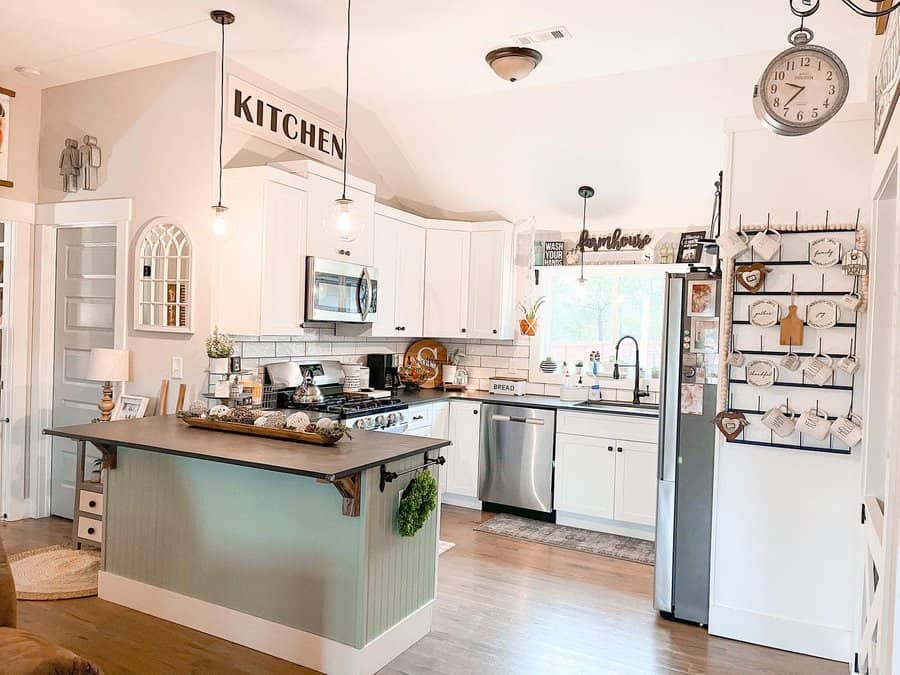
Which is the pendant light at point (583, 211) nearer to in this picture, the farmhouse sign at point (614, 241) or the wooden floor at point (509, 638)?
the farmhouse sign at point (614, 241)

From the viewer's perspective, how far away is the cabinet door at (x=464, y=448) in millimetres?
5363

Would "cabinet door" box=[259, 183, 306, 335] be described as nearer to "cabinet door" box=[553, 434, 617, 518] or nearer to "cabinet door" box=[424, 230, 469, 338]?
"cabinet door" box=[424, 230, 469, 338]

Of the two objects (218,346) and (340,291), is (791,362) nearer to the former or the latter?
(340,291)

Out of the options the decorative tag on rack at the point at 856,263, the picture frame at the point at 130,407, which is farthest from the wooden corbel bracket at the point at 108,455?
the decorative tag on rack at the point at 856,263

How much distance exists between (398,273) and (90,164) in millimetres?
2294

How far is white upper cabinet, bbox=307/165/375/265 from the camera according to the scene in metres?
4.29

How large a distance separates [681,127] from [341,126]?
249 centimetres

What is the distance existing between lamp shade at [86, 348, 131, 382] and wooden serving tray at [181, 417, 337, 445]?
980mm

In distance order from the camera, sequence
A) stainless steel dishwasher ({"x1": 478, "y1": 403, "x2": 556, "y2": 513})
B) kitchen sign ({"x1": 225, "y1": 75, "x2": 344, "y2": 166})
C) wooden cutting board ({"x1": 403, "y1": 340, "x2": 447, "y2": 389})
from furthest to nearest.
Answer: wooden cutting board ({"x1": 403, "y1": 340, "x2": 447, "y2": 389})
stainless steel dishwasher ({"x1": 478, "y1": 403, "x2": 556, "y2": 513})
kitchen sign ({"x1": 225, "y1": 75, "x2": 344, "y2": 166})

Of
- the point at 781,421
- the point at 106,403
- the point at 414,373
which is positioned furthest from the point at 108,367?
the point at 781,421

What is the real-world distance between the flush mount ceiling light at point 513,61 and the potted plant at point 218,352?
7.45 ft

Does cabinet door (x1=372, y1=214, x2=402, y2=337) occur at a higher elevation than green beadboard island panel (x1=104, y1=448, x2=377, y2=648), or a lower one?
higher

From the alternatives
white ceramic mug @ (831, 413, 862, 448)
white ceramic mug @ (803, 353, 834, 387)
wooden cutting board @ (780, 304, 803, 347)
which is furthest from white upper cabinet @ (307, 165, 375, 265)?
white ceramic mug @ (831, 413, 862, 448)

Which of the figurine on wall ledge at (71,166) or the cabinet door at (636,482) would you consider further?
the cabinet door at (636,482)
